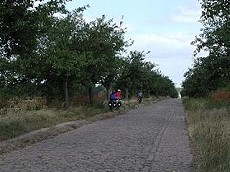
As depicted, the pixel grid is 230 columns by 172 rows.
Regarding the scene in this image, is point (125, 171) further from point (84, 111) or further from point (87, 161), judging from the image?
point (84, 111)

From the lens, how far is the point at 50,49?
82.7 feet

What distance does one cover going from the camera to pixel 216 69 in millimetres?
34656

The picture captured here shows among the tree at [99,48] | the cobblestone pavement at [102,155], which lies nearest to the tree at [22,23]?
the cobblestone pavement at [102,155]

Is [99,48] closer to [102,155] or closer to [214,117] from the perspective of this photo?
[214,117]

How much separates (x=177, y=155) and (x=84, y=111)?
19.3 m

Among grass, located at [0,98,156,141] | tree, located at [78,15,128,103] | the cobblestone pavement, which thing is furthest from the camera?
tree, located at [78,15,128,103]

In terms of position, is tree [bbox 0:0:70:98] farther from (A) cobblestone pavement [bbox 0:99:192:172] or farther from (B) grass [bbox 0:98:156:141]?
(A) cobblestone pavement [bbox 0:99:192:172]

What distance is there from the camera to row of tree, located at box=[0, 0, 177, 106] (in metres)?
15.5

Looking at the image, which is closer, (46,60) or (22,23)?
(22,23)

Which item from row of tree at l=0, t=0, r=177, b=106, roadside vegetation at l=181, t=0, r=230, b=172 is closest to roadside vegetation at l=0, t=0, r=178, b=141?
row of tree at l=0, t=0, r=177, b=106

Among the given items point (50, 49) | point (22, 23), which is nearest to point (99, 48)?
point (50, 49)

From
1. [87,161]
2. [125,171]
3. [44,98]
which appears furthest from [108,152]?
[44,98]

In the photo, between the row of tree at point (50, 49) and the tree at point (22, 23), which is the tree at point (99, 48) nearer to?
the row of tree at point (50, 49)

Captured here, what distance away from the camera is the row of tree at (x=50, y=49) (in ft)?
50.7
